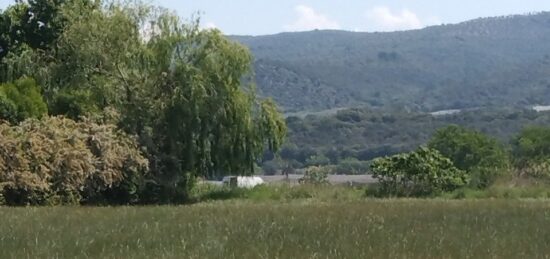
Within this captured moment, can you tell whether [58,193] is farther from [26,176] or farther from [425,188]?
[425,188]

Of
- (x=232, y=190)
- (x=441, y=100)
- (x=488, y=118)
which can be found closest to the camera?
(x=232, y=190)

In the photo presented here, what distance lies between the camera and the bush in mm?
29750

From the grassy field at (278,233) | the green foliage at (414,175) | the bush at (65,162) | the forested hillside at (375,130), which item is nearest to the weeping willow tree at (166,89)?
the bush at (65,162)

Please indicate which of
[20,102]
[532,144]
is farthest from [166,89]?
[532,144]

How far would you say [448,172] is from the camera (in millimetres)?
36188

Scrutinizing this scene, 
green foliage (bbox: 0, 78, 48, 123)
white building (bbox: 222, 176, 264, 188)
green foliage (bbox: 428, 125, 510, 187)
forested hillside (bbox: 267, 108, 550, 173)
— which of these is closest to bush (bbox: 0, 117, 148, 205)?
green foliage (bbox: 0, 78, 48, 123)

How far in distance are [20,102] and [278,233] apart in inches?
772

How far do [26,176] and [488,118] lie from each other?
9137cm

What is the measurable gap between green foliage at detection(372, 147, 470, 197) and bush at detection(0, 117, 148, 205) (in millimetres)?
8514

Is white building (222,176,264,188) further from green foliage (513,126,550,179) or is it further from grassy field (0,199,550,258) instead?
green foliage (513,126,550,179)

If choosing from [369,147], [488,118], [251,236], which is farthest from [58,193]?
[488,118]

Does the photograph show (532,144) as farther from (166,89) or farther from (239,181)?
(166,89)

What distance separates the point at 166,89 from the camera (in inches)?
1407

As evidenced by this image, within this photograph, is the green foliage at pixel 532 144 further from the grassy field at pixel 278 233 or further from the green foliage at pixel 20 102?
the grassy field at pixel 278 233
